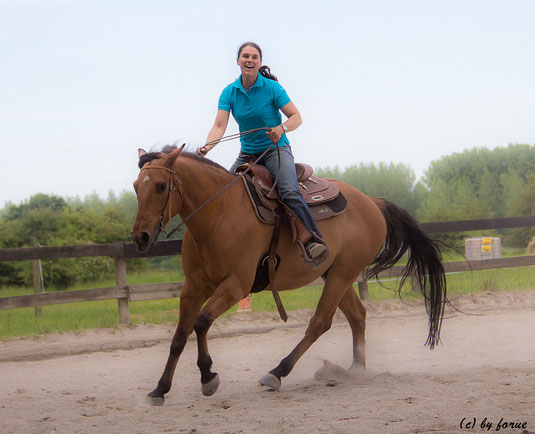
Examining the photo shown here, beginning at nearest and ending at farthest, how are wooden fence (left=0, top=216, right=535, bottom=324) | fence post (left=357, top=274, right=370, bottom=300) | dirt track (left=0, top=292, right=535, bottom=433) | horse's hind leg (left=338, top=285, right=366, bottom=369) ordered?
dirt track (left=0, top=292, right=535, bottom=433)
horse's hind leg (left=338, top=285, right=366, bottom=369)
wooden fence (left=0, top=216, right=535, bottom=324)
fence post (left=357, top=274, right=370, bottom=300)

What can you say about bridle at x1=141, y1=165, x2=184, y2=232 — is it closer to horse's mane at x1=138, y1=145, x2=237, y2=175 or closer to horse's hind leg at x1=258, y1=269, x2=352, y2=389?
horse's mane at x1=138, y1=145, x2=237, y2=175

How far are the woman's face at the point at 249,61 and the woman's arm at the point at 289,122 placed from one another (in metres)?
0.40

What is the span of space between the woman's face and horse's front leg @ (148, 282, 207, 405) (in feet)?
6.06

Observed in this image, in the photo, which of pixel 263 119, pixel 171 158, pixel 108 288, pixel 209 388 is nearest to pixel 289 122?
pixel 263 119

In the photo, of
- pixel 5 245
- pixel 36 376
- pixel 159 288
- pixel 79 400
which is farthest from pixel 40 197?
pixel 79 400

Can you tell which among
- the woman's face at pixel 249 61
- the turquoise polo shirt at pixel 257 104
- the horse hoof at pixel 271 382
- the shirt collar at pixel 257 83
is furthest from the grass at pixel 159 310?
the woman's face at pixel 249 61

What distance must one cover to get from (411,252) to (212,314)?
9.32ft

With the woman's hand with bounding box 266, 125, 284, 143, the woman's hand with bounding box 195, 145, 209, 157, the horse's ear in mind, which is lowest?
the horse's ear

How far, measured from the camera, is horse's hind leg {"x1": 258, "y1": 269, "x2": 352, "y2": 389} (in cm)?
486

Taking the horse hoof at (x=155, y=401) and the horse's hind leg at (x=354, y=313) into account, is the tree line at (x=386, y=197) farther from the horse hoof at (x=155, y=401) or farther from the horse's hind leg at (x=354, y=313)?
the horse hoof at (x=155, y=401)

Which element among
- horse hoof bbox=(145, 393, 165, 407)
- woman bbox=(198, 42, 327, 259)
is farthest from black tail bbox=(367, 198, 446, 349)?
horse hoof bbox=(145, 393, 165, 407)

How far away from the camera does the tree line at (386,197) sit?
1694 cm

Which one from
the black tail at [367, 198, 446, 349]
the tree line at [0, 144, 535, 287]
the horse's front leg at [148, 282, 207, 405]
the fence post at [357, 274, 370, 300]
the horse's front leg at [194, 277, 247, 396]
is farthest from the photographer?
the tree line at [0, 144, 535, 287]

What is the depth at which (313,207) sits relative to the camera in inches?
200
